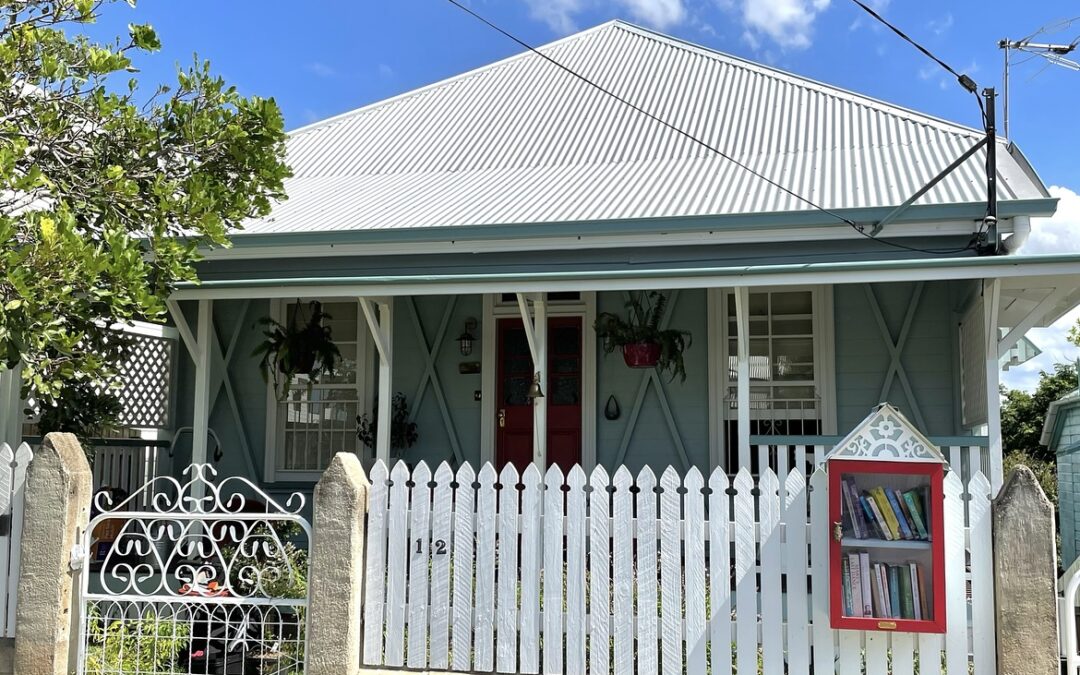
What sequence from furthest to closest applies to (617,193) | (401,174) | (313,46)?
(313,46) < (401,174) < (617,193)

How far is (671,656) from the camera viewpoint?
Result: 488cm

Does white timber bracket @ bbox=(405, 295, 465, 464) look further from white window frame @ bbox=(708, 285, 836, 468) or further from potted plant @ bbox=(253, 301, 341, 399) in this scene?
white window frame @ bbox=(708, 285, 836, 468)

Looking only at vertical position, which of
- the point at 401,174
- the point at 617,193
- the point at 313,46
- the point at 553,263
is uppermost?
the point at 313,46

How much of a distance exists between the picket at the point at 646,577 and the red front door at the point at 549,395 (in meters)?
5.20

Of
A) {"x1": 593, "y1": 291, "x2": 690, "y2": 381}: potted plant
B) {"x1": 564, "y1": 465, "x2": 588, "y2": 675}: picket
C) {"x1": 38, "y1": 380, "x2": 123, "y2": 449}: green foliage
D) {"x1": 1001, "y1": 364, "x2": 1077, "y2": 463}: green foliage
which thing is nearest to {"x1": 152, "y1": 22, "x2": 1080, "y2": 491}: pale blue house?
{"x1": 593, "y1": 291, "x2": 690, "y2": 381}: potted plant

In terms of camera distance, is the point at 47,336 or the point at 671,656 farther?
the point at 47,336

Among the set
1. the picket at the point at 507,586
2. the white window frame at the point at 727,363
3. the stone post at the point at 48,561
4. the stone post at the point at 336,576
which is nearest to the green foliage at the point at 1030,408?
the white window frame at the point at 727,363

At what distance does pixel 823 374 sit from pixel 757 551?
485 cm

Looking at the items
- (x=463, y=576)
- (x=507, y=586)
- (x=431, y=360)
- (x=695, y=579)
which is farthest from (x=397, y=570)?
(x=431, y=360)

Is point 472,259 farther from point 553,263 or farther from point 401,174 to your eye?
point 401,174

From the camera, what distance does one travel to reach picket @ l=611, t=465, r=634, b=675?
495 centimetres

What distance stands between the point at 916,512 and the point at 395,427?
6.57 m

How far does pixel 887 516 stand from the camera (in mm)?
4719

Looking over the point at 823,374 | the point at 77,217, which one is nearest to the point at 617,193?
the point at 823,374
